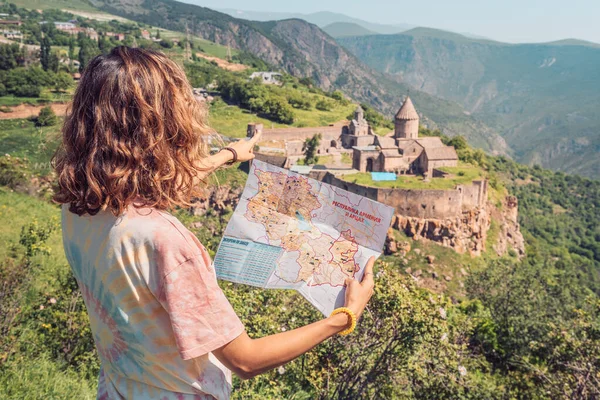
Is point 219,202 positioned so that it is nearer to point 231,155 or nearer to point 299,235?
point 231,155

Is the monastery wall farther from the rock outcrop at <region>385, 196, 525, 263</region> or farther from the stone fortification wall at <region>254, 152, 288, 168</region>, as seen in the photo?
the stone fortification wall at <region>254, 152, 288, 168</region>

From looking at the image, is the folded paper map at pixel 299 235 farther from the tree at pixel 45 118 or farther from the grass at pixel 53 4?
the grass at pixel 53 4

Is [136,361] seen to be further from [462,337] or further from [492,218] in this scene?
[492,218]

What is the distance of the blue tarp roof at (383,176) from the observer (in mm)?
32344

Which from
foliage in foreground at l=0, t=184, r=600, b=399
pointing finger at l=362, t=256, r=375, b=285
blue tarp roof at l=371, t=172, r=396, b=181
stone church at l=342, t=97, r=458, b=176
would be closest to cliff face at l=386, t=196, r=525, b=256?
blue tarp roof at l=371, t=172, r=396, b=181

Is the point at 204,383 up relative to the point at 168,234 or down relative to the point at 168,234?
down

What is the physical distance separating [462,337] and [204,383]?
503 inches

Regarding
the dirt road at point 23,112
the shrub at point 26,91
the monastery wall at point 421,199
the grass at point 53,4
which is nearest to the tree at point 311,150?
the monastery wall at point 421,199

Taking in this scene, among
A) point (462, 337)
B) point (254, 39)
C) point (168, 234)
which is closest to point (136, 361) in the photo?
point (168, 234)

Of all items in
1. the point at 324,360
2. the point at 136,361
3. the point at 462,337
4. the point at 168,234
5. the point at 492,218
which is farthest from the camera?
the point at 492,218

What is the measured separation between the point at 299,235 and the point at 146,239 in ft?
4.23

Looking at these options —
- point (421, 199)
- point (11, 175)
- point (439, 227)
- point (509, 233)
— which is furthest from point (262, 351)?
point (509, 233)

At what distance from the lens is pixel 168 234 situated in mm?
1886

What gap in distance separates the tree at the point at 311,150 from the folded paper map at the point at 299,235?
3557 cm
